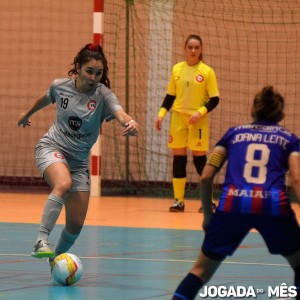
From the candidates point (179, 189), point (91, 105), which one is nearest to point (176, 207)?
point (179, 189)

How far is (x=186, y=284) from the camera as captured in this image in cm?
582

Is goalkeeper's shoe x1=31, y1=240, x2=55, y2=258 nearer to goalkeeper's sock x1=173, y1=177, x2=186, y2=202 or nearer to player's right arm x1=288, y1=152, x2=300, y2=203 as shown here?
player's right arm x1=288, y1=152, x2=300, y2=203

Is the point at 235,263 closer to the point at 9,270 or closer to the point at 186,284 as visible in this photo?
the point at 9,270

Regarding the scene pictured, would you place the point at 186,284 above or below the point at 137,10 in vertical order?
below

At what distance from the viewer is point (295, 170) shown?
577 cm

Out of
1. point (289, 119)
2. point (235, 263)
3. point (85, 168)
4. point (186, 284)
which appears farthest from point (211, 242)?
point (289, 119)

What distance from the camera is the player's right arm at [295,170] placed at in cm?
575

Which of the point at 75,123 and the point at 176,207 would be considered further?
the point at 176,207

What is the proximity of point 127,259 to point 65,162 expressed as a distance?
4.55 ft

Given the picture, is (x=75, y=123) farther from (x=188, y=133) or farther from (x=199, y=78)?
(x=188, y=133)

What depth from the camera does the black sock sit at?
19.0 ft

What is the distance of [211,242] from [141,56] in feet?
36.0

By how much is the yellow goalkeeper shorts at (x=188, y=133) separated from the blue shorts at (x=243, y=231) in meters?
7.72

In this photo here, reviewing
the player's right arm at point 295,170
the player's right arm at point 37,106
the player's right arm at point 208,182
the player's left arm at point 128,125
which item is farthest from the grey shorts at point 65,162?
the player's right arm at point 295,170
